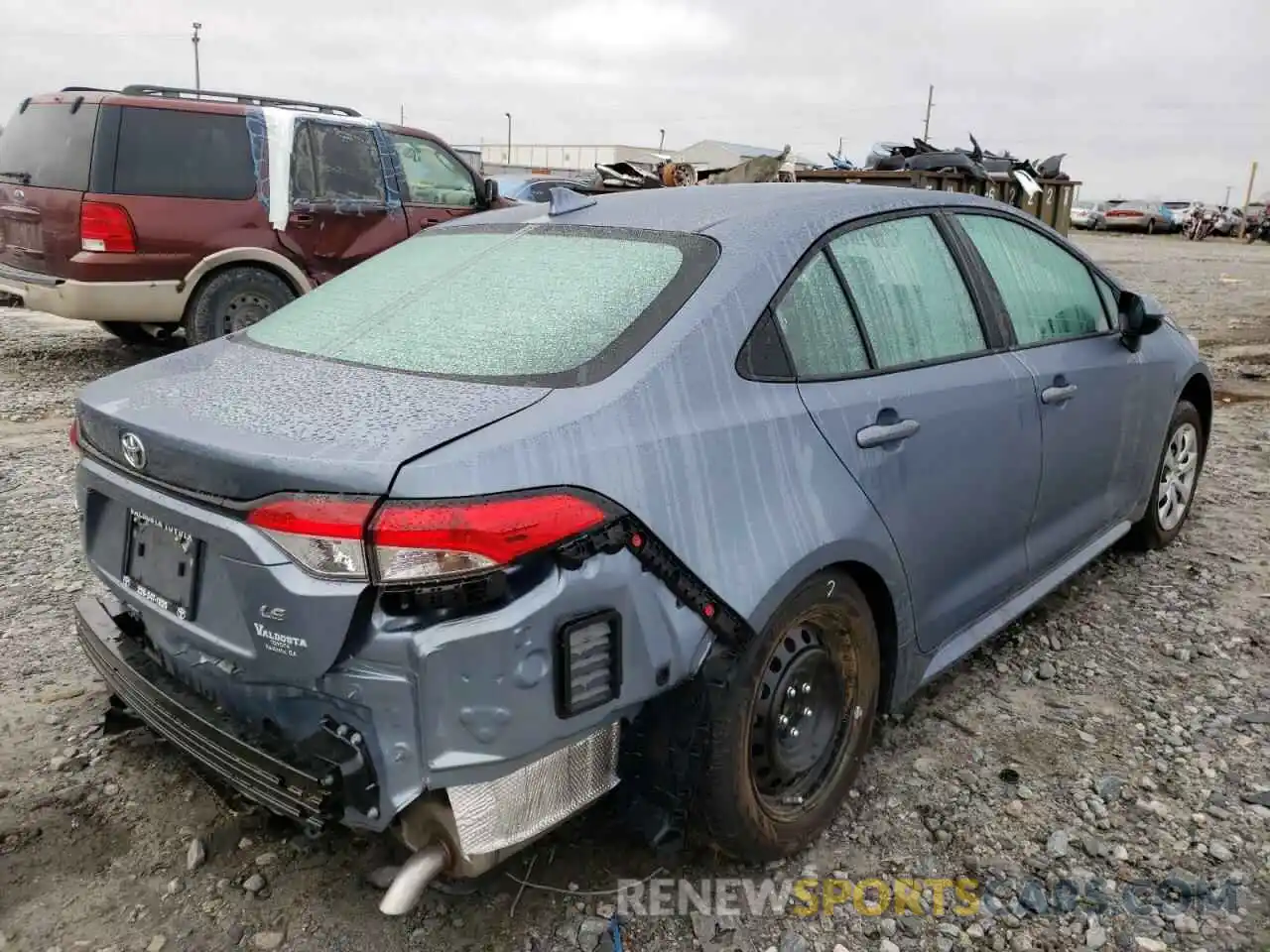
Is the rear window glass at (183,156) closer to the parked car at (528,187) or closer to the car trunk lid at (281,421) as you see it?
the car trunk lid at (281,421)

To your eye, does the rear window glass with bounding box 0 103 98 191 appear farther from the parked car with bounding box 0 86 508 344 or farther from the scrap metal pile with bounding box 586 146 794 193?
the scrap metal pile with bounding box 586 146 794 193

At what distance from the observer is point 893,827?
261cm

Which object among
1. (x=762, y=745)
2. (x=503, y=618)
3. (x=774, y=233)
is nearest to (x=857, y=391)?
(x=774, y=233)

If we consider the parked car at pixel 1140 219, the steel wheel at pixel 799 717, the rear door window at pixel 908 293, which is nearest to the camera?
the steel wheel at pixel 799 717

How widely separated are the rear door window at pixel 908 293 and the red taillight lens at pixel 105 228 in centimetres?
592

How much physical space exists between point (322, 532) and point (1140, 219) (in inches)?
1789

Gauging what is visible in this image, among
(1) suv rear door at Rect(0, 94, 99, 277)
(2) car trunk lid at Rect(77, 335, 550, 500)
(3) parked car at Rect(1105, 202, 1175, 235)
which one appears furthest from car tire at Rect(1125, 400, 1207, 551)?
(3) parked car at Rect(1105, 202, 1175, 235)

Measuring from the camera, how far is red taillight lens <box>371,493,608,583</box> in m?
1.72

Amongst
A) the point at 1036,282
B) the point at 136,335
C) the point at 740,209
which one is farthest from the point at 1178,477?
the point at 136,335

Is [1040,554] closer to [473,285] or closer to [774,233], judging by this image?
[774,233]

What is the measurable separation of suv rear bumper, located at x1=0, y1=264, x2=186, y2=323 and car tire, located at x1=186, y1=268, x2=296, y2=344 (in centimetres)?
13

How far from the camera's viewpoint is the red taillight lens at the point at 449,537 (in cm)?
172

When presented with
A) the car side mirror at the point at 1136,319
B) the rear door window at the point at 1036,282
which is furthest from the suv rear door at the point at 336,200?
the car side mirror at the point at 1136,319

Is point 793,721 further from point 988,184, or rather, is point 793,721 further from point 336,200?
point 988,184
